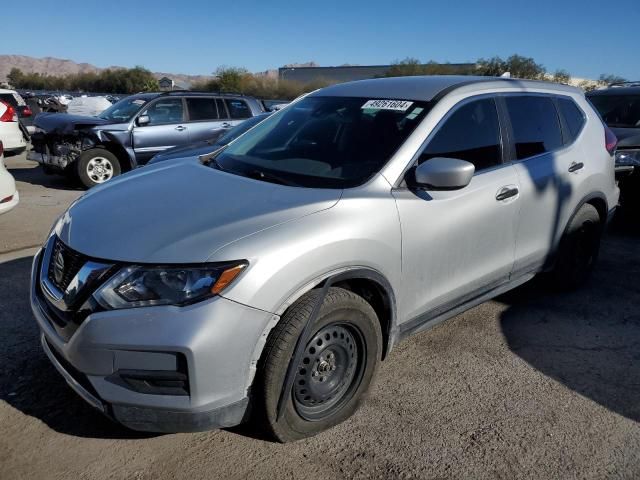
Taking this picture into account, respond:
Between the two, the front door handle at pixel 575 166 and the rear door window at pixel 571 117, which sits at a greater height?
the rear door window at pixel 571 117

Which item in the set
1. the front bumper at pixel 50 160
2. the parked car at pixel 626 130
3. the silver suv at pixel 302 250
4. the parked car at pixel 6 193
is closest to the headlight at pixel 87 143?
the front bumper at pixel 50 160

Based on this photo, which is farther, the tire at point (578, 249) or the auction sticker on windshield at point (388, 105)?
the tire at point (578, 249)

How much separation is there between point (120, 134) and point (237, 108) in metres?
2.58

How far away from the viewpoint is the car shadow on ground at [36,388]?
8.98ft

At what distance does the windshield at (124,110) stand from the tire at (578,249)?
25.6 feet

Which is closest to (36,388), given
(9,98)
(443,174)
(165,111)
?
(443,174)

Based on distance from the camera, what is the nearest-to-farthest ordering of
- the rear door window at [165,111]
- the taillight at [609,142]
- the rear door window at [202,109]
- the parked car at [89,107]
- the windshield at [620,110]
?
the taillight at [609,142]
the windshield at [620,110]
the rear door window at [165,111]
the rear door window at [202,109]
the parked car at [89,107]

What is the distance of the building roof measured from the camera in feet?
11.1

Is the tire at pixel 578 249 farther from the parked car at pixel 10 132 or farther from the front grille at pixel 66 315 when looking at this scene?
the parked car at pixel 10 132

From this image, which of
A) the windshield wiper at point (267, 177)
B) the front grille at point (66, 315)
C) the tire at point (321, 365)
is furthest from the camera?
the windshield wiper at point (267, 177)

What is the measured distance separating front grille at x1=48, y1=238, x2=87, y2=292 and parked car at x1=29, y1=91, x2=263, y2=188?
7024 millimetres

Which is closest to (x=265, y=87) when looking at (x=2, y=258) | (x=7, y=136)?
(x=7, y=136)

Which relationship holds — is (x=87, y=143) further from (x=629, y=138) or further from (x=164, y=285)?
(x=629, y=138)

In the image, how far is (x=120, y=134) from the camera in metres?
9.22
